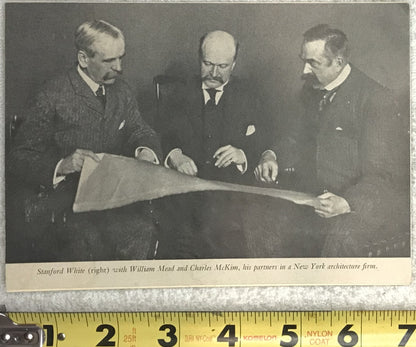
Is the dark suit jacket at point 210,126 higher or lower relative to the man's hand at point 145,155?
higher

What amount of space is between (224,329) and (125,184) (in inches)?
11.8

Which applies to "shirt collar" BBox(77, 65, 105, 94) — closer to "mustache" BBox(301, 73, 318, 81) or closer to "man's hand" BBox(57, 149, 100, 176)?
"man's hand" BBox(57, 149, 100, 176)

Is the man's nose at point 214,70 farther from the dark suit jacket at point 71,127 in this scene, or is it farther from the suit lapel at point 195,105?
the dark suit jacket at point 71,127

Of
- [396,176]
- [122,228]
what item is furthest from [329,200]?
[122,228]

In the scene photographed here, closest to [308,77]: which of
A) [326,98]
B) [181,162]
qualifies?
[326,98]

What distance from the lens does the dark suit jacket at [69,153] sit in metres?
0.97

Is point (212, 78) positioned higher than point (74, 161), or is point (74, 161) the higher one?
point (212, 78)

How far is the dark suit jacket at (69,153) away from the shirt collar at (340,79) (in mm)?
314

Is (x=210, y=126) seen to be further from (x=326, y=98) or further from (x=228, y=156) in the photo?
(x=326, y=98)

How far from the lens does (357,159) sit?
0.99 meters

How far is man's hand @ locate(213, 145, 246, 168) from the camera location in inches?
38.7

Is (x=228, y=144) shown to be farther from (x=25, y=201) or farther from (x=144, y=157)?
(x=25, y=201)

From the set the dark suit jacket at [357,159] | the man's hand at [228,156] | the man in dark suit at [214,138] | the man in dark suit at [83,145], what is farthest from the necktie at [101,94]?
the dark suit jacket at [357,159]

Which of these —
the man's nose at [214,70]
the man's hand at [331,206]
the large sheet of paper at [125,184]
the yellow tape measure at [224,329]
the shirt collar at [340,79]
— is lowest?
the yellow tape measure at [224,329]
